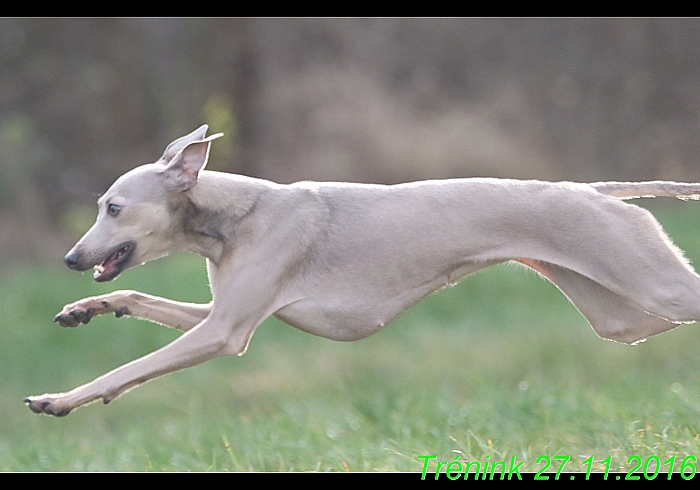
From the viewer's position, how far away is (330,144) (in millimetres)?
19203

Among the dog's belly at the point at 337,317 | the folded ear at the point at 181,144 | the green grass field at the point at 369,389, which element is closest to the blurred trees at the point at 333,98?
the green grass field at the point at 369,389

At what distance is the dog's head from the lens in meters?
5.36

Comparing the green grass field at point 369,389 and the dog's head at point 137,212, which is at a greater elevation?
the dog's head at point 137,212

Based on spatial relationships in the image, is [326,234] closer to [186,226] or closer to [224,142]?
[186,226]

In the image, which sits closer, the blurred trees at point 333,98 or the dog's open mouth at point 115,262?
the dog's open mouth at point 115,262

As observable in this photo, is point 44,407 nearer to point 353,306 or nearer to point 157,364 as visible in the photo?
point 157,364

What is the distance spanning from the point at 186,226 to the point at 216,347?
687 mm

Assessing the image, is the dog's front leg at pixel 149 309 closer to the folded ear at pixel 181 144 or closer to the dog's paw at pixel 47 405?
the dog's paw at pixel 47 405

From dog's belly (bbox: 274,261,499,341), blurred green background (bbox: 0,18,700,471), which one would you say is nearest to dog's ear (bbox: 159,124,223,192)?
dog's belly (bbox: 274,261,499,341)

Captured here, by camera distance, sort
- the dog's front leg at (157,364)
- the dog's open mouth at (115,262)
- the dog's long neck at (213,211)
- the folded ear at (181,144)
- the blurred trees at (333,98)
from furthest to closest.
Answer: the blurred trees at (333,98) < the folded ear at (181,144) < the dog's long neck at (213,211) < the dog's open mouth at (115,262) < the dog's front leg at (157,364)

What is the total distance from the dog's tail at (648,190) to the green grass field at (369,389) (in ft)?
4.24

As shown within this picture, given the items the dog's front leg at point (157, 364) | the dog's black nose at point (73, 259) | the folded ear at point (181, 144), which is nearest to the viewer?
the dog's front leg at point (157, 364)

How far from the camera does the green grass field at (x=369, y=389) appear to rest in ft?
20.1

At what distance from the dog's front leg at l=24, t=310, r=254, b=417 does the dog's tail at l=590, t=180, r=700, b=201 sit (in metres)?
2.03
